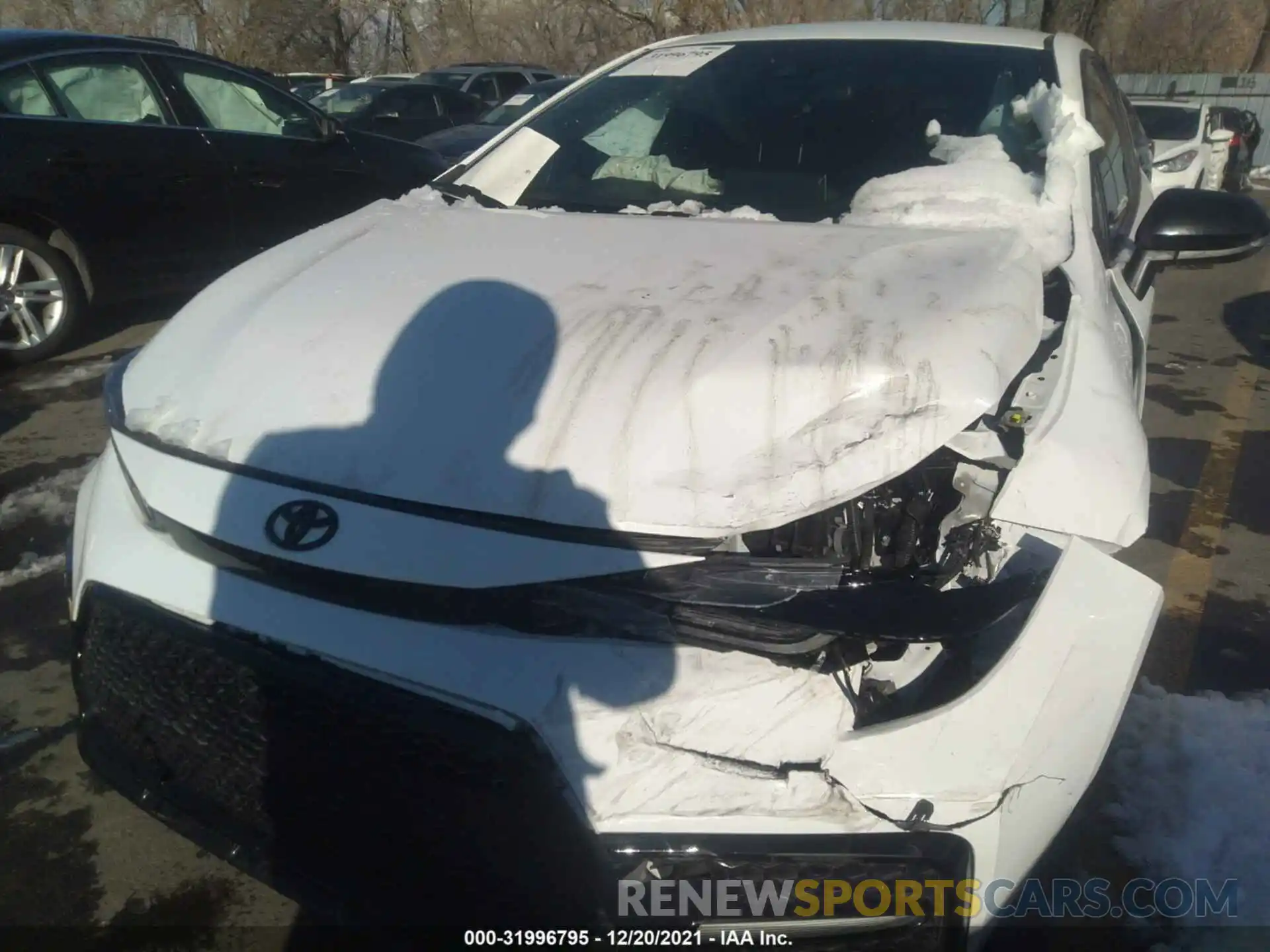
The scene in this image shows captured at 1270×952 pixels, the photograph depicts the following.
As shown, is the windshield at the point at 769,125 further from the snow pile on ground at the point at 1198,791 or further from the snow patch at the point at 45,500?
the snow patch at the point at 45,500

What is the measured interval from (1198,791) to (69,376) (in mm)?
5299

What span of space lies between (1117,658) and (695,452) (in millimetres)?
715

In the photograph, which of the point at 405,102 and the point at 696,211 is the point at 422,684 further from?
the point at 405,102

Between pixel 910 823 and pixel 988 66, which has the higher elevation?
pixel 988 66

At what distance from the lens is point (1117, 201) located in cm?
331

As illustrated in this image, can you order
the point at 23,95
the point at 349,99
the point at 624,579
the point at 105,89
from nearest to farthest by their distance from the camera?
the point at 624,579, the point at 23,95, the point at 105,89, the point at 349,99

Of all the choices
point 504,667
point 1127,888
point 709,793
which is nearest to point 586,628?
point 504,667

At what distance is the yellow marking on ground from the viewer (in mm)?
3051

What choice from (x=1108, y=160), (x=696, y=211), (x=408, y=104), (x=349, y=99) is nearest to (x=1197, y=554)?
(x=1108, y=160)

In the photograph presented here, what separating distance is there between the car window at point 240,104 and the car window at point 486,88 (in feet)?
26.8

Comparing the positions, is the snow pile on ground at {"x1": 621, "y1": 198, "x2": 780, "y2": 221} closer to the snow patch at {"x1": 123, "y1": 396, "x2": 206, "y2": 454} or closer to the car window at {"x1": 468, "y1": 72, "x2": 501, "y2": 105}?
the snow patch at {"x1": 123, "y1": 396, "x2": 206, "y2": 454}

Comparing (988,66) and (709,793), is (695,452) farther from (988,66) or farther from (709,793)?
(988,66)

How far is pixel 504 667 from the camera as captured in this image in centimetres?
162

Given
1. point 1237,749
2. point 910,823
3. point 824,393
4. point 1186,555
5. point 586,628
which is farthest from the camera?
point 1186,555
